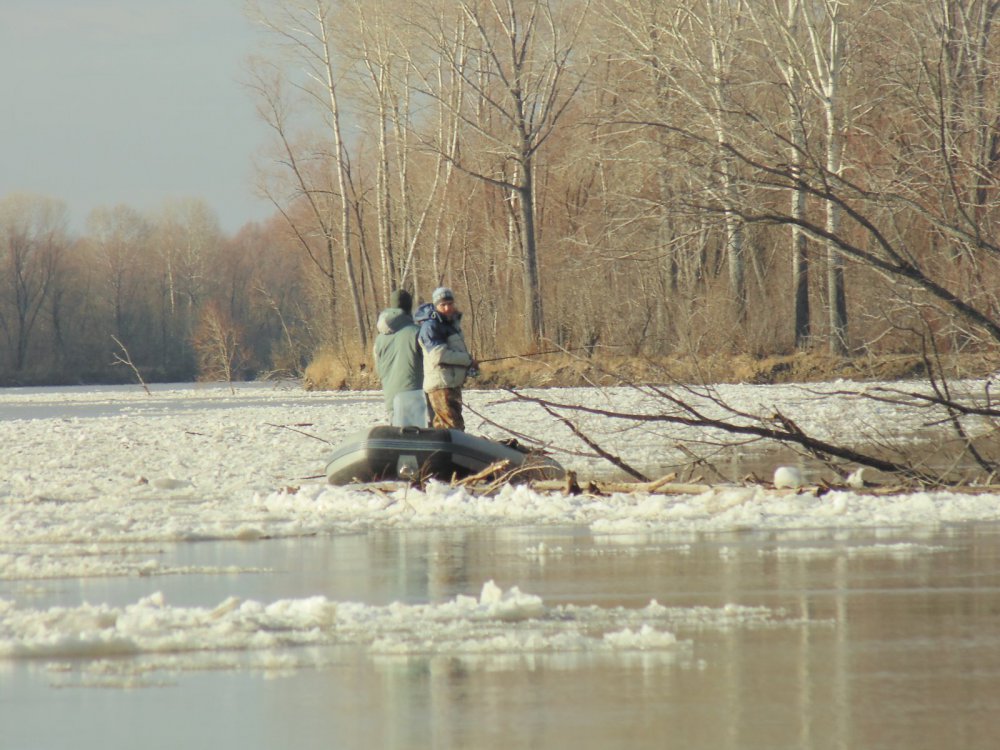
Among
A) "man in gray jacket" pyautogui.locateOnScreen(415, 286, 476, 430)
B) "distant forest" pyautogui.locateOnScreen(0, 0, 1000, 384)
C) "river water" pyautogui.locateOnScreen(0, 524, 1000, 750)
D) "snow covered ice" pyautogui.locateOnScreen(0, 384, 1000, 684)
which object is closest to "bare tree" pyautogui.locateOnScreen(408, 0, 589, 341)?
"distant forest" pyautogui.locateOnScreen(0, 0, 1000, 384)

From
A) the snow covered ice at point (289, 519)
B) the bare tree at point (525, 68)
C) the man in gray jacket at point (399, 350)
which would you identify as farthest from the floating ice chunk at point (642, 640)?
the bare tree at point (525, 68)

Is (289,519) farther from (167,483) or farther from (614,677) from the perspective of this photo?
(614,677)

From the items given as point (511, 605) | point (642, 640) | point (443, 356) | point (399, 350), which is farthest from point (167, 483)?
point (642, 640)

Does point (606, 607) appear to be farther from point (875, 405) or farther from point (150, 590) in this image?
point (875, 405)

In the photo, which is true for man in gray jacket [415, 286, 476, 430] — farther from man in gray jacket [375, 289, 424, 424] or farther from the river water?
the river water

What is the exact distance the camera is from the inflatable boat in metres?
13.3

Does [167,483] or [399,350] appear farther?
[167,483]

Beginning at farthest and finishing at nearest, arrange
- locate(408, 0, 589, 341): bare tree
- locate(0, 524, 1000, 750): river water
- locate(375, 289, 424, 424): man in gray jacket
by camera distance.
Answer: locate(408, 0, 589, 341): bare tree < locate(375, 289, 424, 424): man in gray jacket < locate(0, 524, 1000, 750): river water

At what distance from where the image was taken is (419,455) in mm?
13359

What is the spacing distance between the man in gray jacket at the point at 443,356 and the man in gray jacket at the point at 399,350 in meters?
0.14

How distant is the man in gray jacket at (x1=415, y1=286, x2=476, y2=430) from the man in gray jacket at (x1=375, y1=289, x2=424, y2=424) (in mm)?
143

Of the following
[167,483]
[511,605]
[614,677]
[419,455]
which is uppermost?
[419,455]

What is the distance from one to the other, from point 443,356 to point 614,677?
857 cm

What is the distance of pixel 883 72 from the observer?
13.2 metres
